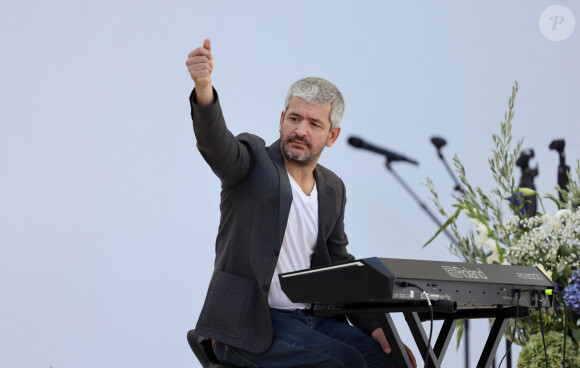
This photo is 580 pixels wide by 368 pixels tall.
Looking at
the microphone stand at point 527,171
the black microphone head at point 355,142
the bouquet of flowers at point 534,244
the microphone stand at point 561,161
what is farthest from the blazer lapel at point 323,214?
the microphone stand at point 561,161

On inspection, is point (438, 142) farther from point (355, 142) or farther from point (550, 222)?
point (550, 222)

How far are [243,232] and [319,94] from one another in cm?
43

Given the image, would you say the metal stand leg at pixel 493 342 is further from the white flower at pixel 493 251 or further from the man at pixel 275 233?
the white flower at pixel 493 251

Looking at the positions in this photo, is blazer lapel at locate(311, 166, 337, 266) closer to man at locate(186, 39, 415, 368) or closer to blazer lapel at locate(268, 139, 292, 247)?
man at locate(186, 39, 415, 368)

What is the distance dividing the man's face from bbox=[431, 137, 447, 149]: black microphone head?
1.53 metres

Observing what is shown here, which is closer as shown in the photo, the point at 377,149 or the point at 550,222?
the point at 550,222

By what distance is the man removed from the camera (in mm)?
1730

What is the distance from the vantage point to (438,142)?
340 cm

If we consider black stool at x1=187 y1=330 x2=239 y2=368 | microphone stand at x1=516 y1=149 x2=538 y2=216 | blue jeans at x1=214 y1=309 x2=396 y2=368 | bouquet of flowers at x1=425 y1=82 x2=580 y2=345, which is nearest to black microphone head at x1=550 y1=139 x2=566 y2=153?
microphone stand at x1=516 y1=149 x2=538 y2=216

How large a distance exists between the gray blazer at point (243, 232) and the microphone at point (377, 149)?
4.48 feet

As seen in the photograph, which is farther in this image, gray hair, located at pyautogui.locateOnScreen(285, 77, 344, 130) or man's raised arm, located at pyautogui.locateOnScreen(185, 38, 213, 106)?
gray hair, located at pyautogui.locateOnScreen(285, 77, 344, 130)

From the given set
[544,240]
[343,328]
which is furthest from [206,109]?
[544,240]

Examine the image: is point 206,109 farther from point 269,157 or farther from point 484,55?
point 484,55

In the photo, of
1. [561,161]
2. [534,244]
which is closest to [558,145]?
[561,161]
